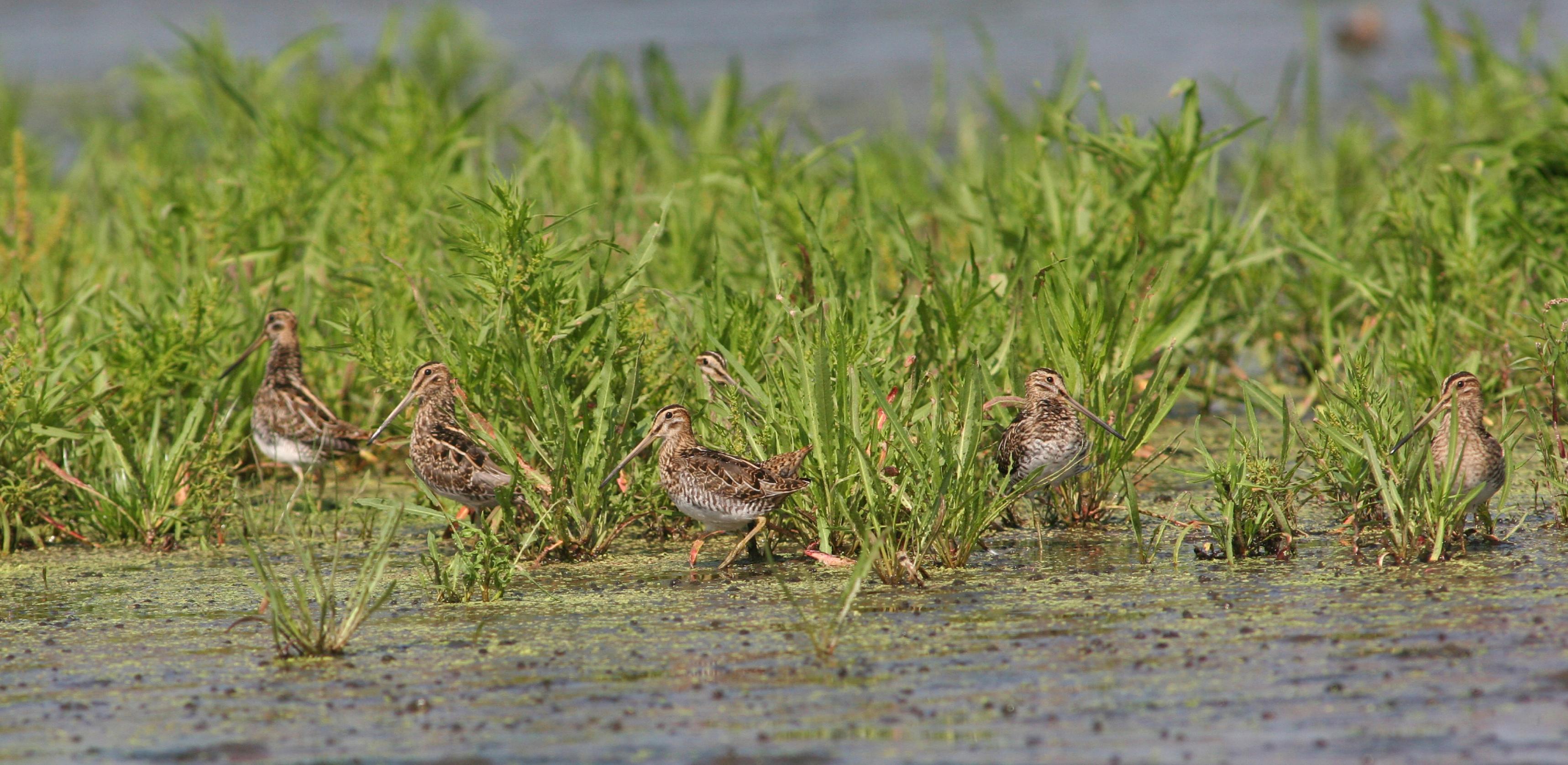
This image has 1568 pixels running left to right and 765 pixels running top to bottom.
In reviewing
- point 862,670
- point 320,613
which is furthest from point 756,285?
point 862,670

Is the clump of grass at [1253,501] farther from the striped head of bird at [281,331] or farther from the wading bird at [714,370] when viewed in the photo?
the striped head of bird at [281,331]

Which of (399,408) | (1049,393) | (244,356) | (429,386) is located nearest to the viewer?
(1049,393)

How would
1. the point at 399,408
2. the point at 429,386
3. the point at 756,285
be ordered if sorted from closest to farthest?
the point at 399,408
the point at 429,386
the point at 756,285

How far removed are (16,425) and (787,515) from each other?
123 inches

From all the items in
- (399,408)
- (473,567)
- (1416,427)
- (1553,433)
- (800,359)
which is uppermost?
(800,359)

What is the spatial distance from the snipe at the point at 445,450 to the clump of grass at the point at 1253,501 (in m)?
2.68

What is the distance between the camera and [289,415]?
315 inches

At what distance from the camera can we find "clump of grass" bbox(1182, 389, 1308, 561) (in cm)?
618

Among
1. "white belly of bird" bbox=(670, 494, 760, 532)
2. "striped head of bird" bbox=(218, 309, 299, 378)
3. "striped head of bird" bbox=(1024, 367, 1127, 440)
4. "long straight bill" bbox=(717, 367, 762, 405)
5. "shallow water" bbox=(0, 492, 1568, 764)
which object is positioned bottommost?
"shallow water" bbox=(0, 492, 1568, 764)

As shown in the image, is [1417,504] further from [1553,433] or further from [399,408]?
[399,408]

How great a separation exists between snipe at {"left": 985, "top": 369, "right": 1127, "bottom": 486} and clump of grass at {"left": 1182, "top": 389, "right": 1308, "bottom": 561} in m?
0.45

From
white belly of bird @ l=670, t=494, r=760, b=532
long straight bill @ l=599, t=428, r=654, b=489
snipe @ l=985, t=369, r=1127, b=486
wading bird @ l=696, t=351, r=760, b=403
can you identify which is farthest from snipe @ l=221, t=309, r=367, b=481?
snipe @ l=985, t=369, r=1127, b=486

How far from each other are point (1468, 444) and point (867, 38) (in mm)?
18529

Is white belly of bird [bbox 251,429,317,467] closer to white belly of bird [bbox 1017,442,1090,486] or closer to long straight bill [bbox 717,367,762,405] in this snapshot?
long straight bill [bbox 717,367,762,405]
